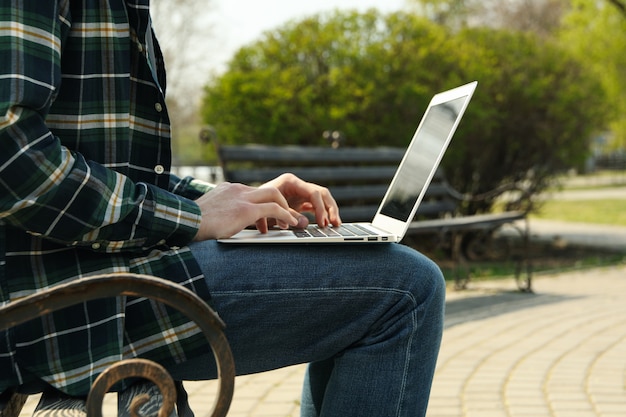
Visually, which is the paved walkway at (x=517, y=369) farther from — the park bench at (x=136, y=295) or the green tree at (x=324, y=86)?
the green tree at (x=324, y=86)

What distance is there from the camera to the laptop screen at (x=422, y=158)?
6.37 ft

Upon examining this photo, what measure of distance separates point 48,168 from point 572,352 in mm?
3559

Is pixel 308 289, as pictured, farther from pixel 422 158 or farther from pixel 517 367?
pixel 517 367

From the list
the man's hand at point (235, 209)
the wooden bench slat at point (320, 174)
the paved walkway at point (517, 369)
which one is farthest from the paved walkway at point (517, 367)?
the man's hand at point (235, 209)

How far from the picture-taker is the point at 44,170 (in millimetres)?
1424

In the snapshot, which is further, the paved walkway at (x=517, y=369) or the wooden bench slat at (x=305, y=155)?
the wooden bench slat at (x=305, y=155)

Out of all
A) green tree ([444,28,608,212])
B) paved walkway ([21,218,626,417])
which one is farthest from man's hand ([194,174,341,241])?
green tree ([444,28,608,212])

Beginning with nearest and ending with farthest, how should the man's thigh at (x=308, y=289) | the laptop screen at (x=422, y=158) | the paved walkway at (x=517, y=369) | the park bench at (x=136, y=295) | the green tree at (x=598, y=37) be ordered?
the park bench at (x=136, y=295), the man's thigh at (x=308, y=289), the laptop screen at (x=422, y=158), the paved walkway at (x=517, y=369), the green tree at (x=598, y=37)

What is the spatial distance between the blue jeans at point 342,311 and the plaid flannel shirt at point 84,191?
86 millimetres

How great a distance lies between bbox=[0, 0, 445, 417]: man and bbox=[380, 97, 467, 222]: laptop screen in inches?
11.4

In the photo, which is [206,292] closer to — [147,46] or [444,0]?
[147,46]

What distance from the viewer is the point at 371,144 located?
890 cm

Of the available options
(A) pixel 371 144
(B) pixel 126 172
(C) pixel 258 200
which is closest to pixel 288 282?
(C) pixel 258 200

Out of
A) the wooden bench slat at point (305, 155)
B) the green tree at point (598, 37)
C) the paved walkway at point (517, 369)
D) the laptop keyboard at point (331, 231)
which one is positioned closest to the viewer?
the laptop keyboard at point (331, 231)
